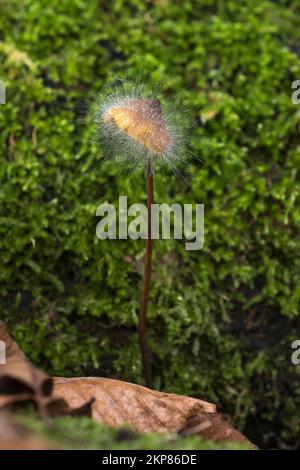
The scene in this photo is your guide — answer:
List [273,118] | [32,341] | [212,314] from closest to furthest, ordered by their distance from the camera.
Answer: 1. [32,341]
2. [212,314]
3. [273,118]

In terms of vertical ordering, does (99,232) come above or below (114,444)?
above

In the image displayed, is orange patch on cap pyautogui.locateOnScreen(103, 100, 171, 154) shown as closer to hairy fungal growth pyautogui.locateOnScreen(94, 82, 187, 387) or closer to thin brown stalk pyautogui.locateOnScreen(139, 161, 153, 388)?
hairy fungal growth pyautogui.locateOnScreen(94, 82, 187, 387)

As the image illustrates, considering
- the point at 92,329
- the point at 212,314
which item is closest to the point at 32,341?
the point at 92,329

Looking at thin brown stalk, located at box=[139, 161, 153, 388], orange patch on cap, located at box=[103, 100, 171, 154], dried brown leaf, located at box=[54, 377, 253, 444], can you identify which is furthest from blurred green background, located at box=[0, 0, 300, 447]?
dried brown leaf, located at box=[54, 377, 253, 444]

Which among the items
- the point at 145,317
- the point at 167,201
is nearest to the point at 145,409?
the point at 145,317

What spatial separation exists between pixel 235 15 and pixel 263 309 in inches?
55.8

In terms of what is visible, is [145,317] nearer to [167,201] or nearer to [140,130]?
[167,201]

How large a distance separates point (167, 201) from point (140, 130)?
28.3 inches

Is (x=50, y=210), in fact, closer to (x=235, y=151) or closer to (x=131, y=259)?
(x=131, y=259)

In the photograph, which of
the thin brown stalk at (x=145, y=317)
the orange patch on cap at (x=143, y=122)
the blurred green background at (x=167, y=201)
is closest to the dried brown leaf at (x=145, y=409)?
the thin brown stalk at (x=145, y=317)

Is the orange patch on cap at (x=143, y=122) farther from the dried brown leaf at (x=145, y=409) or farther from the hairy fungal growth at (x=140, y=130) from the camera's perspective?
the dried brown leaf at (x=145, y=409)

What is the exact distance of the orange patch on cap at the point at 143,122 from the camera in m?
1.79

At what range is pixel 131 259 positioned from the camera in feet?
7.97

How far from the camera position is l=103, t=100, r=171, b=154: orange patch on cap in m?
1.79
